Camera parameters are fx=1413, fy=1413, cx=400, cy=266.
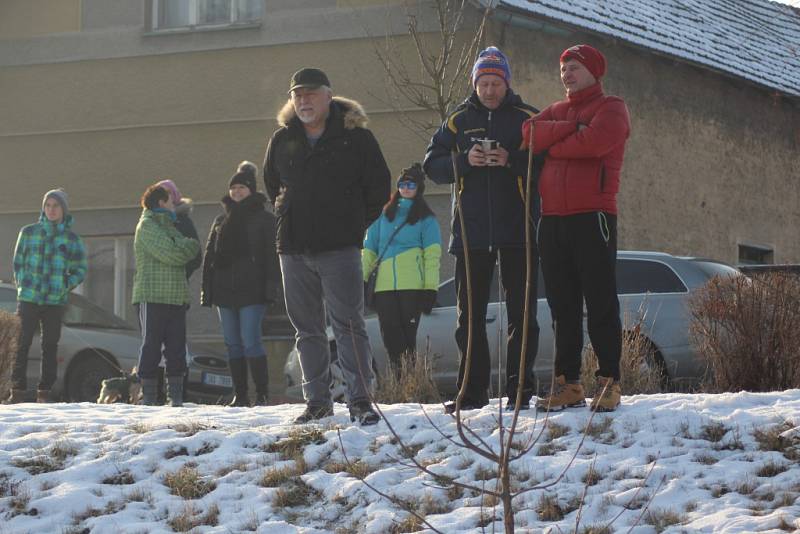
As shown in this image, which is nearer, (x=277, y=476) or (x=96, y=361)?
(x=277, y=476)

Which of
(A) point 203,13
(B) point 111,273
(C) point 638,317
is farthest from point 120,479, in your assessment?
(A) point 203,13

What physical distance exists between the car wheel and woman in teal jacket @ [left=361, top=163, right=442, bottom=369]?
4256 mm

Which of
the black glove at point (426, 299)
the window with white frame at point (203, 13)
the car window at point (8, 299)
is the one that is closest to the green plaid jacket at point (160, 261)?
the black glove at point (426, 299)

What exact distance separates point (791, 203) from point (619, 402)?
1608 cm

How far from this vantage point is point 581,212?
24.1 feet

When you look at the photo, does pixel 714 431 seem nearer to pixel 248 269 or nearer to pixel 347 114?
pixel 347 114

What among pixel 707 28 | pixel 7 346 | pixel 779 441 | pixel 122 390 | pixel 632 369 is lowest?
pixel 779 441

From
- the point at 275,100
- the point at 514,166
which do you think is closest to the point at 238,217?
the point at 514,166

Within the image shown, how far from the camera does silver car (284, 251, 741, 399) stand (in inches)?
436

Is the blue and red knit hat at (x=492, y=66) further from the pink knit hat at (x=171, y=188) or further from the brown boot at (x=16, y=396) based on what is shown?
the brown boot at (x=16, y=396)

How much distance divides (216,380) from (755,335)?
685 cm

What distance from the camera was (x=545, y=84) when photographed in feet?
57.9

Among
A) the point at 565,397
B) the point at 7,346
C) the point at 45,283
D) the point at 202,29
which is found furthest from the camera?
the point at 202,29

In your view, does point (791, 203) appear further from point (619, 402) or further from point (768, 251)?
point (619, 402)
